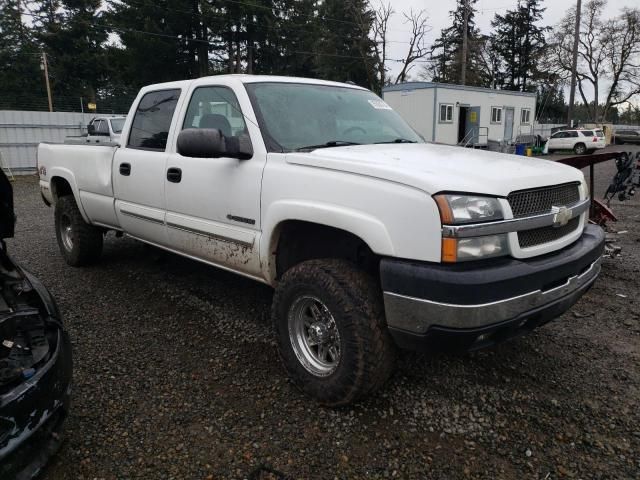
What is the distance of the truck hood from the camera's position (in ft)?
7.84

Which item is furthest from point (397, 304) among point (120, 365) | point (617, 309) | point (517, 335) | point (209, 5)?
point (209, 5)

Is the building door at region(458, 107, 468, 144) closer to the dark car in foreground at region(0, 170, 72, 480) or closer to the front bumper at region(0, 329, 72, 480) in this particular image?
the dark car in foreground at region(0, 170, 72, 480)

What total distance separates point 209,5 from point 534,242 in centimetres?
3345

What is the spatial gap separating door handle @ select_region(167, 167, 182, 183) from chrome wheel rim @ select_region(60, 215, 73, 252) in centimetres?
241

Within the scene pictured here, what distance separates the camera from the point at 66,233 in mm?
5711

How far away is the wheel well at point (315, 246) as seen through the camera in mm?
2933

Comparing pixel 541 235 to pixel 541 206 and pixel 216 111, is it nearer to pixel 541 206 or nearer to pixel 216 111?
pixel 541 206

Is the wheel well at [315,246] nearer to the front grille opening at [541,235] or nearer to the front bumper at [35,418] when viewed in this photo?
the front grille opening at [541,235]

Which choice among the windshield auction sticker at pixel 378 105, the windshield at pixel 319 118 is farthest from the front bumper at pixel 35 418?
the windshield auction sticker at pixel 378 105

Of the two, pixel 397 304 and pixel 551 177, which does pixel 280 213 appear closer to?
pixel 397 304

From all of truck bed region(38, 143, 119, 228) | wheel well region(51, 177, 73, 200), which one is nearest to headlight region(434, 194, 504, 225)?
truck bed region(38, 143, 119, 228)

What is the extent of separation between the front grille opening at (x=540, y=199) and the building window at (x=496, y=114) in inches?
1116

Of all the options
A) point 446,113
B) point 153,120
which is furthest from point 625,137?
point 153,120

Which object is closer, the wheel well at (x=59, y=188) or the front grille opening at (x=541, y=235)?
the front grille opening at (x=541, y=235)
